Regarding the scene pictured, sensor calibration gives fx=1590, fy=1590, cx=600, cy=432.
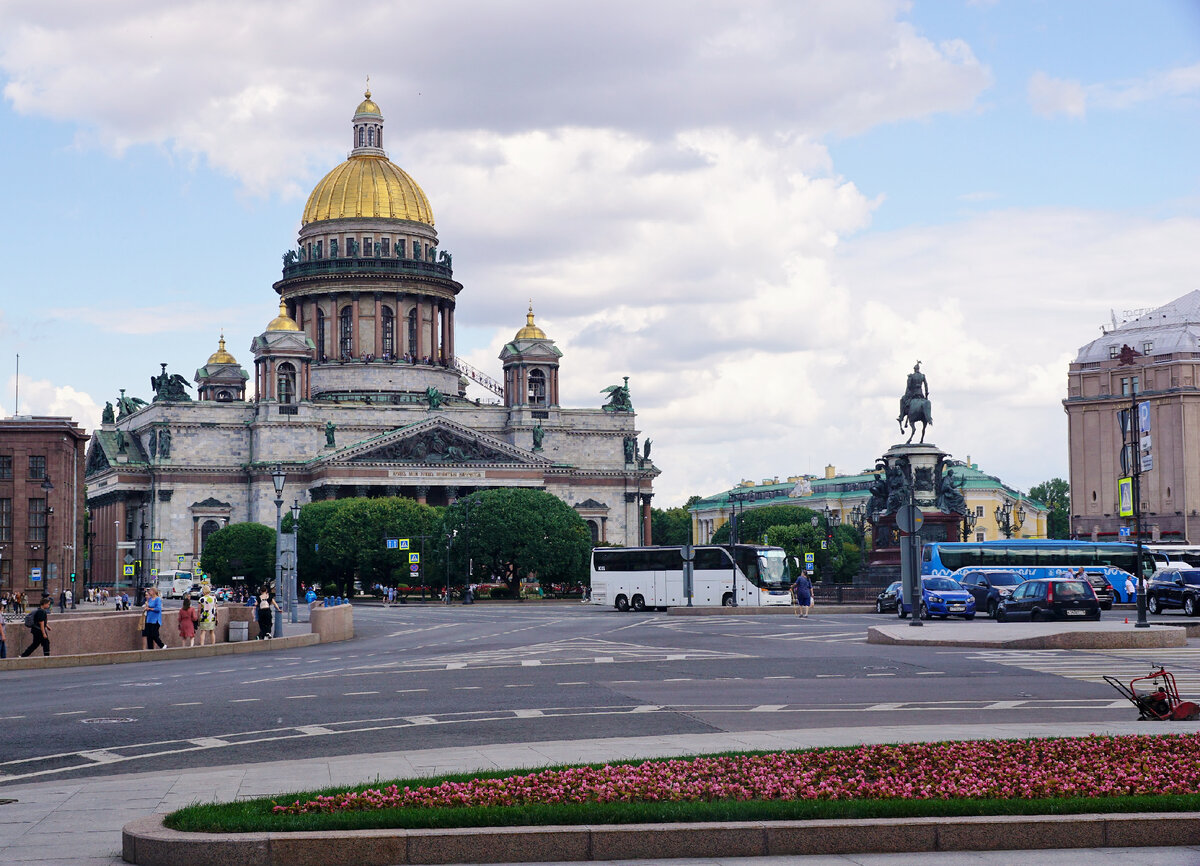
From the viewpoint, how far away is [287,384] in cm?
15212

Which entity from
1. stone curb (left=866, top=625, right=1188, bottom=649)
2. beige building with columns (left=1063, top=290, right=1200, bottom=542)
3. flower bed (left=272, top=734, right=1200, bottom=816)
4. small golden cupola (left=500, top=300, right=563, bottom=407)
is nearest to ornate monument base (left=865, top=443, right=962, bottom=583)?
stone curb (left=866, top=625, right=1188, bottom=649)

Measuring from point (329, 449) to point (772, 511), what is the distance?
65.6 metres

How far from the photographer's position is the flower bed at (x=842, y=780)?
1395cm

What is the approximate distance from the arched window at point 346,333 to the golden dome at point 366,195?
997 centimetres

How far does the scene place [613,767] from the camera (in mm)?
15766

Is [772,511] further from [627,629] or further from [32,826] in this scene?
[32,826]

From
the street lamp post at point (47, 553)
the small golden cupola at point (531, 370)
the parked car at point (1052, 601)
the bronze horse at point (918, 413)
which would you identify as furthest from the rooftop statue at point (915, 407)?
the small golden cupola at point (531, 370)

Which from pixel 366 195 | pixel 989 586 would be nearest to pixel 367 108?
pixel 366 195

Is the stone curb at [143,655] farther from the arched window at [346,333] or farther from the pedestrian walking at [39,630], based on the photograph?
the arched window at [346,333]

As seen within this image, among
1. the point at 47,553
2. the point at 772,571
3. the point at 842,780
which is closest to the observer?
the point at 842,780

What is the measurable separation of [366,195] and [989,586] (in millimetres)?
115007

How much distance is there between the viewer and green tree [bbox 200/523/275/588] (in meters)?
132

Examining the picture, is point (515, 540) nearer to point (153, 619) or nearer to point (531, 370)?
point (531, 370)

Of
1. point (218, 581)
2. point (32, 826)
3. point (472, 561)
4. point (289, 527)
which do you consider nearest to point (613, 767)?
point (32, 826)
